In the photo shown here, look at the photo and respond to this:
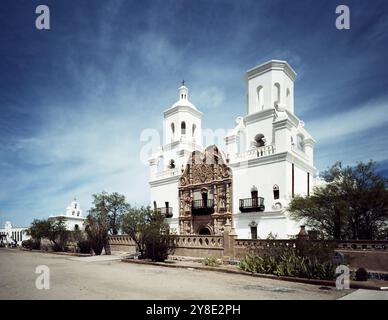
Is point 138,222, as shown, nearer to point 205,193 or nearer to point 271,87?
point 205,193

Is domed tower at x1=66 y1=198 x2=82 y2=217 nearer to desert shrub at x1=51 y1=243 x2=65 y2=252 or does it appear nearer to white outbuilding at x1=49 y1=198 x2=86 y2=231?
white outbuilding at x1=49 y1=198 x2=86 y2=231

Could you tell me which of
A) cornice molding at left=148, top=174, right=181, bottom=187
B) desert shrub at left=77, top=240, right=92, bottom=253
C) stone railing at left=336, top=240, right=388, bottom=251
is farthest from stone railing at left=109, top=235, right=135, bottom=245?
stone railing at left=336, top=240, right=388, bottom=251

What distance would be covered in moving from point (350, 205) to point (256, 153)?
9.74 m

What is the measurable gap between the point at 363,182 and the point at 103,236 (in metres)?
21.4

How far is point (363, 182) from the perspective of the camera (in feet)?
52.2

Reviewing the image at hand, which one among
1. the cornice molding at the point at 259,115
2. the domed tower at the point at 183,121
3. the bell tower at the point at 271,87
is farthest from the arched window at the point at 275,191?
the domed tower at the point at 183,121

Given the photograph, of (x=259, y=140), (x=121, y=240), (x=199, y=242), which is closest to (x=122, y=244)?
(x=121, y=240)

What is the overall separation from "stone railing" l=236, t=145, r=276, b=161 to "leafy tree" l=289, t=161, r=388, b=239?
6.37 meters

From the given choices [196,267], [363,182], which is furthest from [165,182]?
[363,182]

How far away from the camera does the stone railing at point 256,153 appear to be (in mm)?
23369

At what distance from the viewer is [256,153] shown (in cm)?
2419

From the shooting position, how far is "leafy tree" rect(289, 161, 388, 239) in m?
15.0
